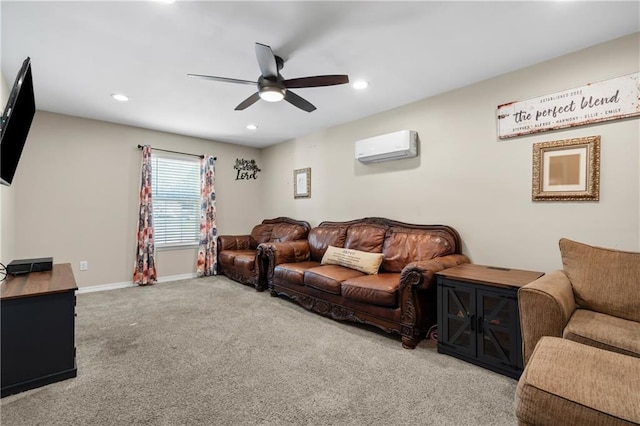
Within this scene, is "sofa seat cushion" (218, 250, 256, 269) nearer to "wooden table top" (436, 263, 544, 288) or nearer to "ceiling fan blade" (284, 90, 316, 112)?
"ceiling fan blade" (284, 90, 316, 112)

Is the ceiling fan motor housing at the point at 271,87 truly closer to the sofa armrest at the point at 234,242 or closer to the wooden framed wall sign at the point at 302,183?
the wooden framed wall sign at the point at 302,183

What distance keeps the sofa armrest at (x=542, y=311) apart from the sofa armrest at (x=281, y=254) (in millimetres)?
2826

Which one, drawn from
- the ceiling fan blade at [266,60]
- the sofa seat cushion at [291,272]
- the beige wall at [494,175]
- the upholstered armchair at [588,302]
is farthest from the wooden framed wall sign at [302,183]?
the upholstered armchair at [588,302]

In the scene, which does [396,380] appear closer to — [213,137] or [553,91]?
[553,91]

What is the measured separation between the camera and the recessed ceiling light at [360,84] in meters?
3.04

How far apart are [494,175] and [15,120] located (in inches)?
153

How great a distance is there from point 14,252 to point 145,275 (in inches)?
58.4

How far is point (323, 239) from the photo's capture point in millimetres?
4211

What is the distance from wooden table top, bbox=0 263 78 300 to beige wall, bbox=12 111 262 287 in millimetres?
1884

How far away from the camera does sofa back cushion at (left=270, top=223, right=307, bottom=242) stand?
478 cm

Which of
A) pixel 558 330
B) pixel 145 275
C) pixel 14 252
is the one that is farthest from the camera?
pixel 145 275

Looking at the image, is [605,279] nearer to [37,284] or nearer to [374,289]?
[374,289]

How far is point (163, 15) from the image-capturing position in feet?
6.59

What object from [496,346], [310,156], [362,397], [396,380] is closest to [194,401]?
[362,397]
